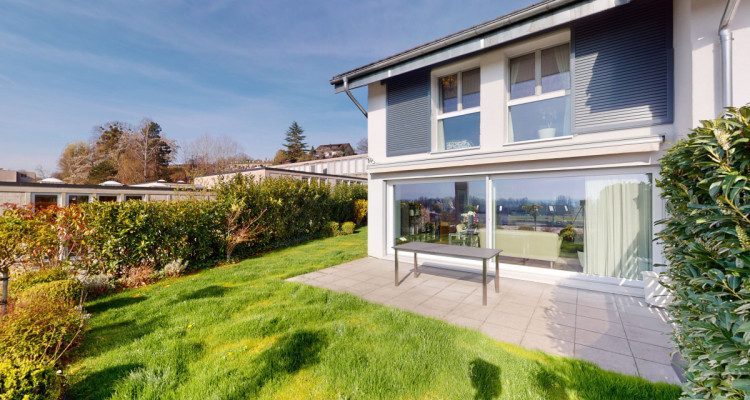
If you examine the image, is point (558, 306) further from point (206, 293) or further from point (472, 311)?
point (206, 293)

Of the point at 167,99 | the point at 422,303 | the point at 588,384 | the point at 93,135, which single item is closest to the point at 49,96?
the point at 167,99

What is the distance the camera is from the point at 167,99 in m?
22.0

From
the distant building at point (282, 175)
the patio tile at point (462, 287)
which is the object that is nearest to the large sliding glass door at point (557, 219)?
the patio tile at point (462, 287)

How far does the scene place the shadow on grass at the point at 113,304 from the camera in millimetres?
4488

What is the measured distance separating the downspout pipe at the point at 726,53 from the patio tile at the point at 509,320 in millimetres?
4016

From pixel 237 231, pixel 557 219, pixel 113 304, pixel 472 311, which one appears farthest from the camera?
pixel 237 231

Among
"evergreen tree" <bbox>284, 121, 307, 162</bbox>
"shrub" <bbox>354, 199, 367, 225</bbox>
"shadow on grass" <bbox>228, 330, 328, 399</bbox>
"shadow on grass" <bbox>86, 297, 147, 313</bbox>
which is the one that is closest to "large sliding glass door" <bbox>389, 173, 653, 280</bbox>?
"shadow on grass" <bbox>228, 330, 328, 399</bbox>

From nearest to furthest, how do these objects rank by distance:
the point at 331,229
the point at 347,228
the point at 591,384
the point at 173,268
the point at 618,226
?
the point at 591,384
the point at 618,226
the point at 173,268
the point at 331,229
the point at 347,228

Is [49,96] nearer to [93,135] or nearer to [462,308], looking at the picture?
[93,135]

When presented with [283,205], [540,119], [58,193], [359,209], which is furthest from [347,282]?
[58,193]

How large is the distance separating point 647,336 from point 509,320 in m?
1.68

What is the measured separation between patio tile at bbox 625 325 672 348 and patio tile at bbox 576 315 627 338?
81mm

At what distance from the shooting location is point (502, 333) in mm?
3660

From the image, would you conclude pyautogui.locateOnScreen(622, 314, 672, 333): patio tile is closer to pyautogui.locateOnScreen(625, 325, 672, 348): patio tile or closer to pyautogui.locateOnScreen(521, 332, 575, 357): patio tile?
pyautogui.locateOnScreen(625, 325, 672, 348): patio tile
